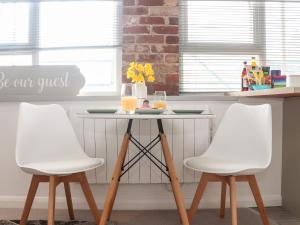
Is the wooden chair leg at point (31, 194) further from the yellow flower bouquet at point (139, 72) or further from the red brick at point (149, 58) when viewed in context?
the red brick at point (149, 58)

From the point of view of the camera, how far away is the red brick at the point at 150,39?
2555 mm

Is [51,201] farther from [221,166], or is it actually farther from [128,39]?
[128,39]

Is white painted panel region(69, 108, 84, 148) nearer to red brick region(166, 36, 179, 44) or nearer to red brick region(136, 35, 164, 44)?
red brick region(136, 35, 164, 44)

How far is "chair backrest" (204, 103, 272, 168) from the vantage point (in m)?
1.89

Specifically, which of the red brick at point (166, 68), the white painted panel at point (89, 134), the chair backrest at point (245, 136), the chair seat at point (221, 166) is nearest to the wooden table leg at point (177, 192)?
the chair seat at point (221, 166)

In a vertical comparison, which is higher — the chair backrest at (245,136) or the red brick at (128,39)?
the red brick at (128,39)

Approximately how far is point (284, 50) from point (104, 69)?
1.63m

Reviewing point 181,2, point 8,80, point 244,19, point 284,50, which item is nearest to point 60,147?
point 8,80

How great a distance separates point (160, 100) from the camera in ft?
7.22

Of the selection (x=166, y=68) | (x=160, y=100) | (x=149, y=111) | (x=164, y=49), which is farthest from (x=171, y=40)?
(x=149, y=111)

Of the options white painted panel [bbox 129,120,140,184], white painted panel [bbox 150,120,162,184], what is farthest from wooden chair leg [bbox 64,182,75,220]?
white painted panel [bbox 150,120,162,184]

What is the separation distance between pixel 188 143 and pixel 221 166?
2.01 feet

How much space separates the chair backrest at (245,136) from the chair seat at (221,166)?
2.7 inches

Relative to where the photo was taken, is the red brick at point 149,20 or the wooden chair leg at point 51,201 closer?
the wooden chair leg at point 51,201
